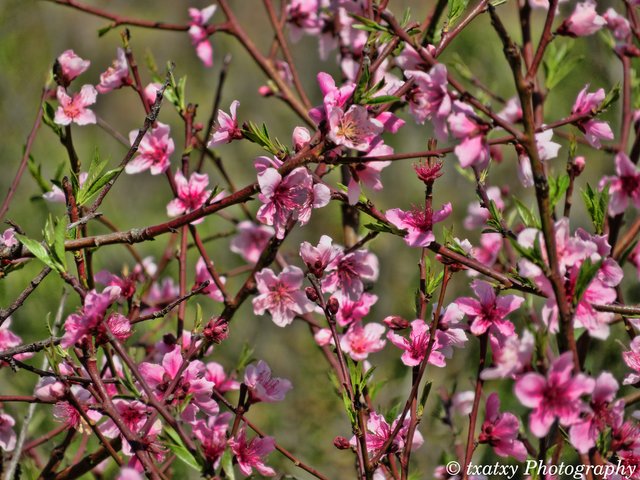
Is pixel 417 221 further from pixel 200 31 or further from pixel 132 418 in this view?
pixel 200 31

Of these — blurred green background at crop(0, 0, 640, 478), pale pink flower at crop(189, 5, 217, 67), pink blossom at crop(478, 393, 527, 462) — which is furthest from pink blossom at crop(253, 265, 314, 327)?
pale pink flower at crop(189, 5, 217, 67)

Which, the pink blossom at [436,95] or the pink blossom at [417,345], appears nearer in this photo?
the pink blossom at [436,95]

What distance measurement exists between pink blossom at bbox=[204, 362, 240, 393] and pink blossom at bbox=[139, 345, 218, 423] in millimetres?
260

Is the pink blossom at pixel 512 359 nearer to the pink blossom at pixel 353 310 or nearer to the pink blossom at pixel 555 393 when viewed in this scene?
the pink blossom at pixel 555 393

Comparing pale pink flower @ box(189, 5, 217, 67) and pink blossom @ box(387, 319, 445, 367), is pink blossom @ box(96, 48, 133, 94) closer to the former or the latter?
pale pink flower @ box(189, 5, 217, 67)

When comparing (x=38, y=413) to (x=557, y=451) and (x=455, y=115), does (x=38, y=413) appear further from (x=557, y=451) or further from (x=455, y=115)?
(x=455, y=115)

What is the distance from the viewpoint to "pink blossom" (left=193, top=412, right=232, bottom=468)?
124cm

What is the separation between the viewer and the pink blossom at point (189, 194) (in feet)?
5.24

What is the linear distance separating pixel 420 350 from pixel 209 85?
20.2ft

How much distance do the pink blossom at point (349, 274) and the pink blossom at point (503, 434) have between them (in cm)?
36

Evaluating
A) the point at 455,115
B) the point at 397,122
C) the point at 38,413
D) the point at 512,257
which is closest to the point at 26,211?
the point at 38,413

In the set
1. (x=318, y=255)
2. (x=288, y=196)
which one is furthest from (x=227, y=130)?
(x=318, y=255)

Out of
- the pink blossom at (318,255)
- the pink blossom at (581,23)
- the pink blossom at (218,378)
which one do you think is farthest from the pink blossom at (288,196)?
the pink blossom at (581,23)

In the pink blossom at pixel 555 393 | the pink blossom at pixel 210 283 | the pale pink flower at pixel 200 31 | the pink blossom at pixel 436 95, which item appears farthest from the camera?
the pale pink flower at pixel 200 31
